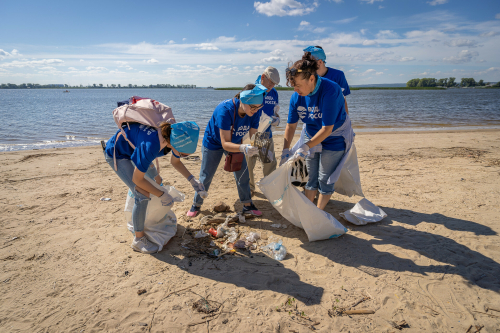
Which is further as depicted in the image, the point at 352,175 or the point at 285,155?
the point at 352,175

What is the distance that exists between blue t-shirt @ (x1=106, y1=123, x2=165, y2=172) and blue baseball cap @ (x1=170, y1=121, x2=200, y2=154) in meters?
Answer: 0.15

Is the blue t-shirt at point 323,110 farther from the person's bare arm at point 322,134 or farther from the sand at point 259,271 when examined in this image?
the sand at point 259,271

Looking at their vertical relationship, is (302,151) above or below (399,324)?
above

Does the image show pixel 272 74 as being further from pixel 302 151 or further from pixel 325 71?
pixel 302 151

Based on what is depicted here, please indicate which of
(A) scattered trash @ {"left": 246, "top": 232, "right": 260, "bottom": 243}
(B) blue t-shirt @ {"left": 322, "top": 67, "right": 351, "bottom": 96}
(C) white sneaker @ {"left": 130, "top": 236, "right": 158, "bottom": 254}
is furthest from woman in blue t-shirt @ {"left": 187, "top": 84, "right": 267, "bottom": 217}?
(B) blue t-shirt @ {"left": 322, "top": 67, "right": 351, "bottom": 96}

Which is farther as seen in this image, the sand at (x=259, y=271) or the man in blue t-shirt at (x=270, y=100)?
the man in blue t-shirt at (x=270, y=100)

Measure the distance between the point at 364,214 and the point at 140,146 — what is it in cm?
280

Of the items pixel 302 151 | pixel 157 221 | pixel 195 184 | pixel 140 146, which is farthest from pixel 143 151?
pixel 302 151

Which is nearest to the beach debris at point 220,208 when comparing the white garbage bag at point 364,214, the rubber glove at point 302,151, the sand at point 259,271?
the sand at point 259,271

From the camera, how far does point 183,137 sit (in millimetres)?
2201

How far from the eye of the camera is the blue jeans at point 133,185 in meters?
2.48

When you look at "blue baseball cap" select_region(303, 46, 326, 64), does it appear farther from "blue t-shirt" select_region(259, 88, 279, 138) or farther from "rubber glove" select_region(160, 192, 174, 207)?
"rubber glove" select_region(160, 192, 174, 207)

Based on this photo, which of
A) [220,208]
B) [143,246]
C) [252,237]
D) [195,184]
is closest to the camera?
[143,246]

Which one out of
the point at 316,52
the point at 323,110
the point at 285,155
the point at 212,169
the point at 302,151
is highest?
the point at 316,52
